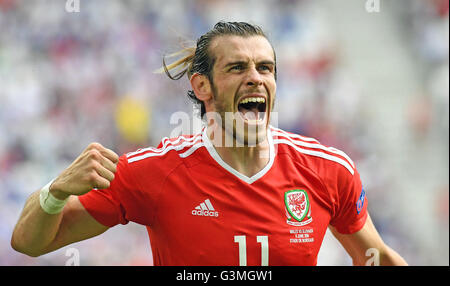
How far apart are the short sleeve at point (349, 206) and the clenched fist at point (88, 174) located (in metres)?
1.08

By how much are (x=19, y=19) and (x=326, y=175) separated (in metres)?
6.75

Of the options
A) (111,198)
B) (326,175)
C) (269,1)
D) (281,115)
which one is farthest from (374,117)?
(111,198)

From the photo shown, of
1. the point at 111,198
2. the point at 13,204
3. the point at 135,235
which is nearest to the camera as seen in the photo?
the point at 111,198

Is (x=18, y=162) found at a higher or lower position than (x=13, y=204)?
higher

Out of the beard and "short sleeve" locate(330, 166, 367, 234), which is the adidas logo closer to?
the beard

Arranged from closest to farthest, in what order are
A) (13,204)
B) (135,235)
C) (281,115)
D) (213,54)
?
1. (213,54)
2. (135,235)
3. (13,204)
4. (281,115)

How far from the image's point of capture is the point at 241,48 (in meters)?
2.78

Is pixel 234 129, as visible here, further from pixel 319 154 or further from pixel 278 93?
pixel 278 93

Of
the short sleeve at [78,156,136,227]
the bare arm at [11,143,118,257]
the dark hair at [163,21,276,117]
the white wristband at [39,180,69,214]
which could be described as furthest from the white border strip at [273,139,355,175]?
the white wristband at [39,180,69,214]

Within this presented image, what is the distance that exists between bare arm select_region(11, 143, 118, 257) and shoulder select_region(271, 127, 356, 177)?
2.93ft

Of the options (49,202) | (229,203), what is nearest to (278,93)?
(229,203)

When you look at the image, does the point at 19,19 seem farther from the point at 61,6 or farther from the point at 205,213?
the point at 205,213

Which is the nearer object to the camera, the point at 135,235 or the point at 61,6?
the point at 135,235
